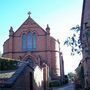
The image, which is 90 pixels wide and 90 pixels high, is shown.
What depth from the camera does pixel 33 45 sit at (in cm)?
5697

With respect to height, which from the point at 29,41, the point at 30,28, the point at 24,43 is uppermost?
the point at 30,28

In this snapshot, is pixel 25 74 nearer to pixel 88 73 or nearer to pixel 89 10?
pixel 88 73

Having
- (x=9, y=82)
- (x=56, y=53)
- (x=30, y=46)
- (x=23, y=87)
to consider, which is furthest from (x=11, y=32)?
(x=9, y=82)

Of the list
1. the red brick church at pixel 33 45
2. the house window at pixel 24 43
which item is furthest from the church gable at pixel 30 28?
the house window at pixel 24 43

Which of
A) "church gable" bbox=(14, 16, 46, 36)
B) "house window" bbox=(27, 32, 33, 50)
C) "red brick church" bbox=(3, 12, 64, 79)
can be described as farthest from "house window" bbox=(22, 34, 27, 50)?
"church gable" bbox=(14, 16, 46, 36)

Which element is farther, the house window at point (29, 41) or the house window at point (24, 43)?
the house window at point (24, 43)

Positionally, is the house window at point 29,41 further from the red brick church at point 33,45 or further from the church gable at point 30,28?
the church gable at point 30,28

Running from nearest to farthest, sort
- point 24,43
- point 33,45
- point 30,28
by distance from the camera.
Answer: point 33,45 → point 30,28 → point 24,43

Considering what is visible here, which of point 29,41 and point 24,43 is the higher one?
point 29,41

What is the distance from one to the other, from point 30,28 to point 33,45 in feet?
11.2

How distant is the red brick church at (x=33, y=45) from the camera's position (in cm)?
5575

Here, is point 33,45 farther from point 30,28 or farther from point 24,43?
point 30,28

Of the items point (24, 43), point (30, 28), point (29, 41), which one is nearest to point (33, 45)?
point (29, 41)

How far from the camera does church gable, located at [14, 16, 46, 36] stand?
57081mm
